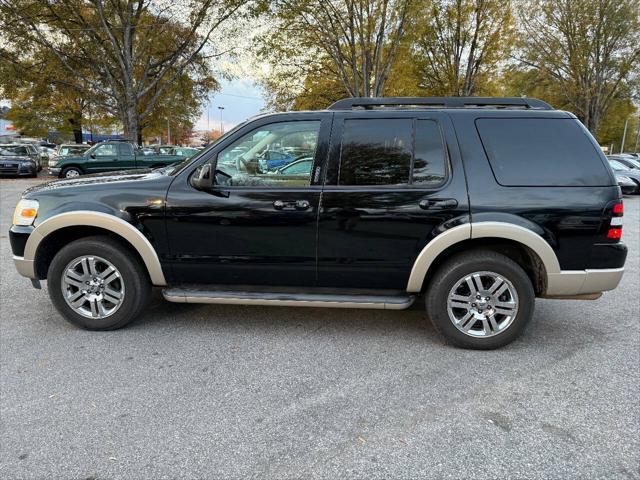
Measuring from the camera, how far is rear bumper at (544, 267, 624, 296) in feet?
11.0

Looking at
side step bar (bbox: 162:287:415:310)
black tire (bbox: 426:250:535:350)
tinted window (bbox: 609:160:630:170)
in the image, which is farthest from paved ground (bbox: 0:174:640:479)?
tinted window (bbox: 609:160:630:170)

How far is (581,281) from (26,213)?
4.57 meters

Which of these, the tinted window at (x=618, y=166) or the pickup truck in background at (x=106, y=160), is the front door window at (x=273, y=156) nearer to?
the pickup truck in background at (x=106, y=160)

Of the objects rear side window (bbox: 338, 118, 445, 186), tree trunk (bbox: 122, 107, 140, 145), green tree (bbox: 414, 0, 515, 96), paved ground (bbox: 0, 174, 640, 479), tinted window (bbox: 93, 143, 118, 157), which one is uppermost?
green tree (bbox: 414, 0, 515, 96)

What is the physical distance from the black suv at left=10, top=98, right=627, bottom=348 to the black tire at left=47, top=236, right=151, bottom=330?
12 millimetres

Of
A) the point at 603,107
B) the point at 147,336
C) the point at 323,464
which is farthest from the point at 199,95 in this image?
the point at 323,464

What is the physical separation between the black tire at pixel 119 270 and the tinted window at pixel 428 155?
2429 millimetres

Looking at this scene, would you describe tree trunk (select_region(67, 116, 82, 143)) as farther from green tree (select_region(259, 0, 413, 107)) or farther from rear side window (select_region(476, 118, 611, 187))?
rear side window (select_region(476, 118, 611, 187))

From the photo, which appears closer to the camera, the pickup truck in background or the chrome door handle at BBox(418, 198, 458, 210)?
the chrome door handle at BBox(418, 198, 458, 210)

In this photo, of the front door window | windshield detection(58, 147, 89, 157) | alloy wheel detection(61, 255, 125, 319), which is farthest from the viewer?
windshield detection(58, 147, 89, 157)

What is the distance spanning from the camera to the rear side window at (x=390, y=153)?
11.1 ft

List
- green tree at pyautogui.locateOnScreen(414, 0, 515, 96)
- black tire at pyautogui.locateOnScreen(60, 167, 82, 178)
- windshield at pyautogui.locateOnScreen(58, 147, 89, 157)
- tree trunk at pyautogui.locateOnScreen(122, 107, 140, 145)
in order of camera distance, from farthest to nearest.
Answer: windshield at pyautogui.locateOnScreen(58, 147, 89, 157)
tree trunk at pyautogui.locateOnScreen(122, 107, 140, 145)
green tree at pyautogui.locateOnScreen(414, 0, 515, 96)
black tire at pyautogui.locateOnScreen(60, 167, 82, 178)

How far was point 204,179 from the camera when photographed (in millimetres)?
3428

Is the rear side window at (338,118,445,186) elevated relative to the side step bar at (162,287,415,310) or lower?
elevated
